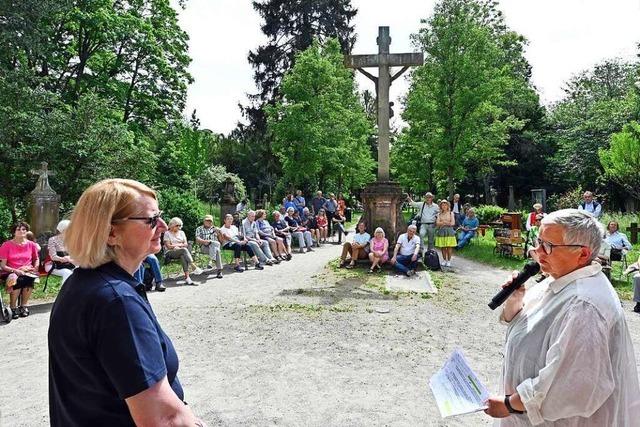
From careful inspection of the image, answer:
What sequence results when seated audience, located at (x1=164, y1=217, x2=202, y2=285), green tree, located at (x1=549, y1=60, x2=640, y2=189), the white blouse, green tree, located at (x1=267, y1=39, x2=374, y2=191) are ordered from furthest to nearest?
green tree, located at (x1=549, y1=60, x2=640, y2=189), green tree, located at (x1=267, y1=39, x2=374, y2=191), seated audience, located at (x1=164, y1=217, x2=202, y2=285), the white blouse

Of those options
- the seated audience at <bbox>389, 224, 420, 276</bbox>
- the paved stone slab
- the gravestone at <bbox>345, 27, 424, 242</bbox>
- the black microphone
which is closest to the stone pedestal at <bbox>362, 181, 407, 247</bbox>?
the gravestone at <bbox>345, 27, 424, 242</bbox>

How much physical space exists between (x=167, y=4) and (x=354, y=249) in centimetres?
1635

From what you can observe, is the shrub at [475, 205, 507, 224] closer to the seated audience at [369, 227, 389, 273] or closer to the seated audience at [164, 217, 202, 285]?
the seated audience at [369, 227, 389, 273]

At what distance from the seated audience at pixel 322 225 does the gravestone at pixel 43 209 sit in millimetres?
8223

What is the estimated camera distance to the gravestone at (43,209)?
11463mm

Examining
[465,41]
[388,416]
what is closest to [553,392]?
[388,416]

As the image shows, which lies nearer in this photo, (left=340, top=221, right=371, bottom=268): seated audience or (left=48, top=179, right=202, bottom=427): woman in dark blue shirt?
(left=48, top=179, right=202, bottom=427): woman in dark blue shirt

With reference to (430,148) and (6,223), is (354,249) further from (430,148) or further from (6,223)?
(430,148)

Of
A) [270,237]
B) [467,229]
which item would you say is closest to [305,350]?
[270,237]

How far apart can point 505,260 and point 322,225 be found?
256 inches

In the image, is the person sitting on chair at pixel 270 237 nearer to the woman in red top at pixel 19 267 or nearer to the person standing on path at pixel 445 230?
the person standing on path at pixel 445 230

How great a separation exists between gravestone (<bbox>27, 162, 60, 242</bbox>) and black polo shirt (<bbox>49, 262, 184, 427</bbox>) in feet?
37.0

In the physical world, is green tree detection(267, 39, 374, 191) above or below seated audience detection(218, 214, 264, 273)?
above

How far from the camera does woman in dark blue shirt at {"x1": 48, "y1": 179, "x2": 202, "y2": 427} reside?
136 centimetres
